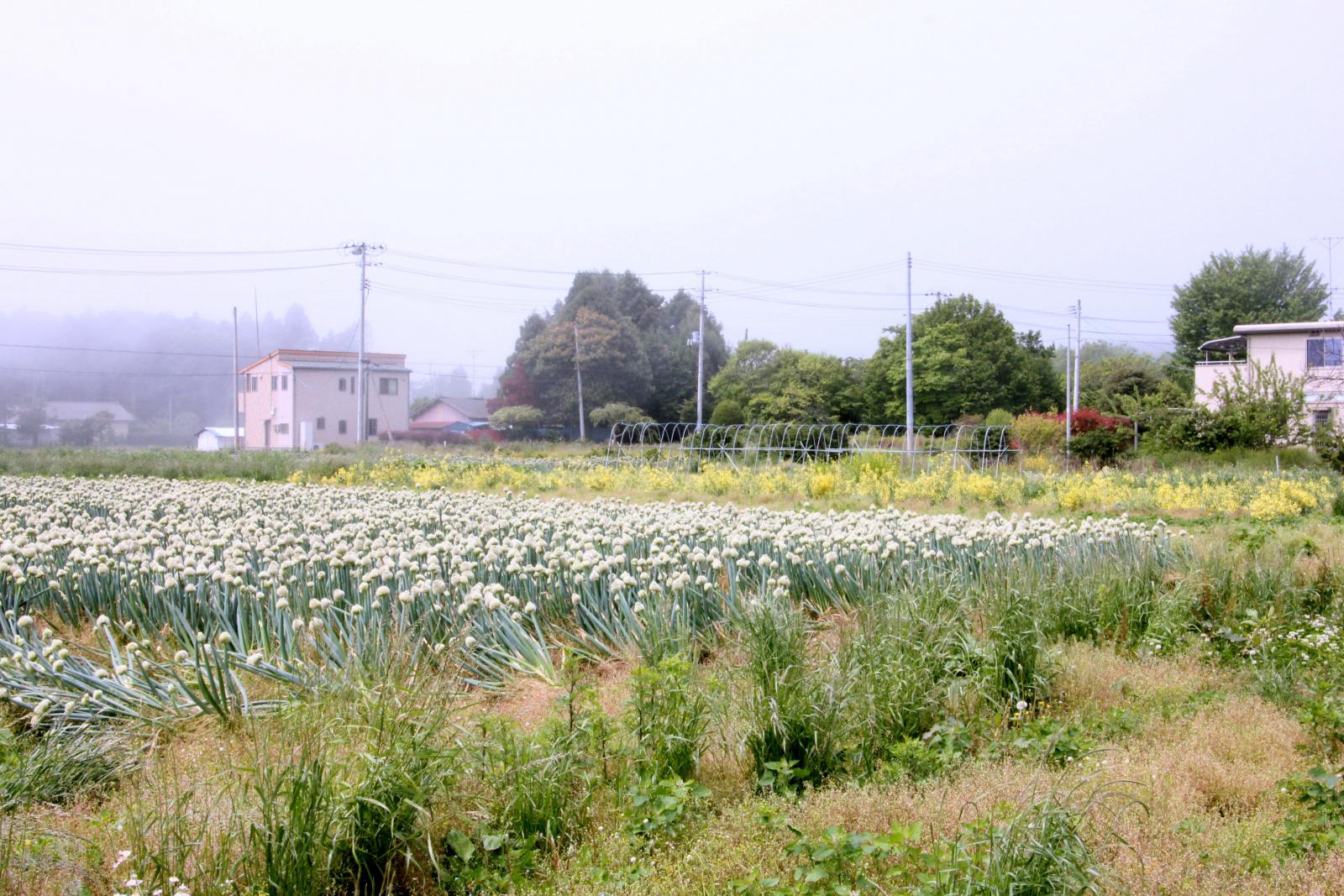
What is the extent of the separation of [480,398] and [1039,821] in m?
67.0

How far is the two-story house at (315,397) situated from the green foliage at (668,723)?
142 feet

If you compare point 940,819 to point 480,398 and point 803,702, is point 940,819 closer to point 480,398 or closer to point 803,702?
point 803,702

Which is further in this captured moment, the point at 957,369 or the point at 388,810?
the point at 957,369

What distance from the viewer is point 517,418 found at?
43781 mm

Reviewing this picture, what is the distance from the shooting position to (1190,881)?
280 cm

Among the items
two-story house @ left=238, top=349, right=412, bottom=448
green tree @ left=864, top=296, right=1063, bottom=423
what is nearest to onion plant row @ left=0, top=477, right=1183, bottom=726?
green tree @ left=864, top=296, right=1063, bottom=423

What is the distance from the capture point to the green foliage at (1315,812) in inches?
120

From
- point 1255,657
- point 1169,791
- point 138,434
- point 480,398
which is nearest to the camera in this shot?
point 1169,791

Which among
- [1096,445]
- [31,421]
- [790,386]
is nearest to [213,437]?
[31,421]

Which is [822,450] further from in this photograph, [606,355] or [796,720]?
[606,355]

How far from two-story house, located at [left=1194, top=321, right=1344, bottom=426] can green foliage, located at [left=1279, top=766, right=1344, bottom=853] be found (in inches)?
1070

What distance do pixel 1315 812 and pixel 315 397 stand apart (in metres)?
47.9

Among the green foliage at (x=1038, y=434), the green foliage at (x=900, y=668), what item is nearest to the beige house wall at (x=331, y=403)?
the green foliage at (x=1038, y=434)

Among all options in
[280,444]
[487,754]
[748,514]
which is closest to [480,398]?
[280,444]
